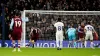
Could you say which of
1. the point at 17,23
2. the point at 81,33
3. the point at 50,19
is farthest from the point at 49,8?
the point at 17,23

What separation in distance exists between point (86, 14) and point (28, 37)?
506 centimetres

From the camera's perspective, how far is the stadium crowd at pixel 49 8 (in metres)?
29.4

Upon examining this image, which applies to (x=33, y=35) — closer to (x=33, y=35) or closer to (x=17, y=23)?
(x=33, y=35)

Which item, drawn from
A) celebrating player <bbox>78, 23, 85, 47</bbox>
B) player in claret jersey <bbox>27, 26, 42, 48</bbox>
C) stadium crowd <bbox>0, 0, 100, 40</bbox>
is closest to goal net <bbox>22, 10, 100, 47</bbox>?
stadium crowd <bbox>0, 0, 100, 40</bbox>

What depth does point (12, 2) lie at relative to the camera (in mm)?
34625

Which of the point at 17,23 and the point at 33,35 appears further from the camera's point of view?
the point at 33,35

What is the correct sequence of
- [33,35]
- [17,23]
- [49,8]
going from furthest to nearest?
[49,8] < [33,35] < [17,23]

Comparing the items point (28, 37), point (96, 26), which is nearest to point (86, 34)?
point (96, 26)

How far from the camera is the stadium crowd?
2944cm

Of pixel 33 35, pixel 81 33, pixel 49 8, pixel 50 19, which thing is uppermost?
pixel 49 8

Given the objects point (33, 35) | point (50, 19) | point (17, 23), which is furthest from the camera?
point (50, 19)

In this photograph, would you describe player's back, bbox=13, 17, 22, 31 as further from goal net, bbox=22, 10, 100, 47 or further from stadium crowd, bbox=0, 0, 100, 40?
goal net, bbox=22, 10, 100, 47

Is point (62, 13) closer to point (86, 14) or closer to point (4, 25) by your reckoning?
point (86, 14)

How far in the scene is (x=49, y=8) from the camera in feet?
114
